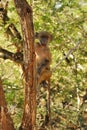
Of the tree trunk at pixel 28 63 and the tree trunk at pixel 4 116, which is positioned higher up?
the tree trunk at pixel 28 63

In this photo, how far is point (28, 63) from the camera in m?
3.20

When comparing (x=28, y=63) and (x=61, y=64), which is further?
(x=61, y=64)

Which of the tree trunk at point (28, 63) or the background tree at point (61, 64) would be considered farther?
the background tree at point (61, 64)

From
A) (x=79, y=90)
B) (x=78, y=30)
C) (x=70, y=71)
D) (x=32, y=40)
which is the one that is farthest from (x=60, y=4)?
(x=32, y=40)

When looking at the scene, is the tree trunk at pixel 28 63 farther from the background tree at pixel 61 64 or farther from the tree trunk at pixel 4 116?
the background tree at pixel 61 64

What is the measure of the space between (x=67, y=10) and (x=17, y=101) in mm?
1625

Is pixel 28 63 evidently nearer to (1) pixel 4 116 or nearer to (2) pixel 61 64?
(1) pixel 4 116

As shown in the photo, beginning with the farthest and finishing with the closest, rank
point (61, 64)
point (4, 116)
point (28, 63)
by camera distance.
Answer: point (61, 64) < point (4, 116) < point (28, 63)

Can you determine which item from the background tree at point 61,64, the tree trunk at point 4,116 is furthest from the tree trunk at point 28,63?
the background tree at point 61,64

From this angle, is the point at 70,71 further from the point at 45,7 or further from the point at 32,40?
the point at 32,40

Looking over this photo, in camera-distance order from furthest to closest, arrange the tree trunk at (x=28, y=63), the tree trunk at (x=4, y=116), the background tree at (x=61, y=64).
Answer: the background tree at (x=61, y=64), the tree trunk at (x=4, y=116), the tree trunk at (x=28, y=63)

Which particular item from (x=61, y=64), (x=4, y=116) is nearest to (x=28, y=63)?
(x=4, y=116)

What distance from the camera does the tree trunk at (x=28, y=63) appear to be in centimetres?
298

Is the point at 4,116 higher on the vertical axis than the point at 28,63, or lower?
lower
